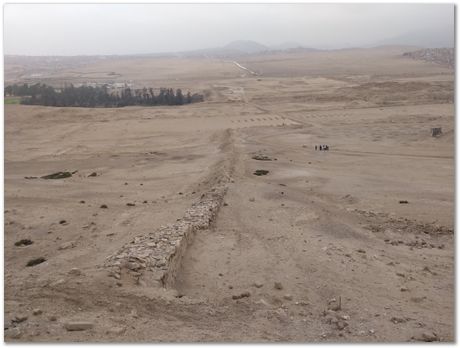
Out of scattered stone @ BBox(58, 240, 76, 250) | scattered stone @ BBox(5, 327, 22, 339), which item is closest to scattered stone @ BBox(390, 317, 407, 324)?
scattered stone @ BBox(5, 327, 22, 339)

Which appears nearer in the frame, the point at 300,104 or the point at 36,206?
the point at 36,206

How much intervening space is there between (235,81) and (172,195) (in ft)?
175

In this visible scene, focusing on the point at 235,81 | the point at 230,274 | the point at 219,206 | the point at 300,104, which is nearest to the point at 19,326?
the point at 230,274

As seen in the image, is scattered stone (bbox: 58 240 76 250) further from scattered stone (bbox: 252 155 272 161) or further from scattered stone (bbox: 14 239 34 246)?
scattered stone (bbox: 252 155 272 161)

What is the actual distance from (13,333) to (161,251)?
4.55 m

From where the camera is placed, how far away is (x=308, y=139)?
32.9 metres

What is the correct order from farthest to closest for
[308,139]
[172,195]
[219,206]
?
[308,139] → [172,195] → [219,206]

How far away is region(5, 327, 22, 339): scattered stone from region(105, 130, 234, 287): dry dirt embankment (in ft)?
8.55

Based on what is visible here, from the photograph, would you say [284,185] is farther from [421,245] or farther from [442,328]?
[442,328]

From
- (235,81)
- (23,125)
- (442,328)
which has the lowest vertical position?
(442,328)

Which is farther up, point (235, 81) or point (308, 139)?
point (235, 81)

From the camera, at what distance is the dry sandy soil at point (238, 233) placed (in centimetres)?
870

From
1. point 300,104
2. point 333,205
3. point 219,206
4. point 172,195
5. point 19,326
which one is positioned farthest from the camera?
point 300,104

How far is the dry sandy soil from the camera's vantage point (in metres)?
8.70
